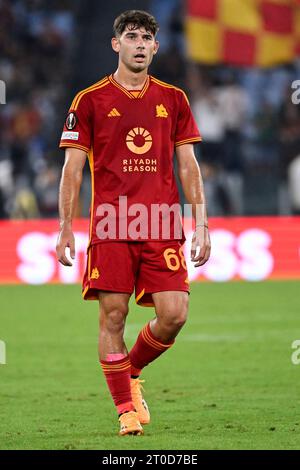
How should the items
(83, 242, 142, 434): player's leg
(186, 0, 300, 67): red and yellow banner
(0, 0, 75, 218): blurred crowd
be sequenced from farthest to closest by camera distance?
(0, 0, 75, 218): blurred crowd
(186, 0, 300, 67): red and yellow banner
(83, 242, 142, 434): player's leg

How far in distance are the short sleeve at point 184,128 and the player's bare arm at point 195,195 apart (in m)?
0.04

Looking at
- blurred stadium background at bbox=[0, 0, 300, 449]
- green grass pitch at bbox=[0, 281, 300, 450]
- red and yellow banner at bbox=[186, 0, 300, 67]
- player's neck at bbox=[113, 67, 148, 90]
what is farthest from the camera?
red and yellow banner at bbox=[186, 0, 300, 67]

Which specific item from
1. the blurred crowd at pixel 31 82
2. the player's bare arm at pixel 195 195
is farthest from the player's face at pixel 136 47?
the blurred crowd at pixel 31 82

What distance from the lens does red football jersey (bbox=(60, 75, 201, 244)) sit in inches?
265

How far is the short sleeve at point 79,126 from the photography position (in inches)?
265

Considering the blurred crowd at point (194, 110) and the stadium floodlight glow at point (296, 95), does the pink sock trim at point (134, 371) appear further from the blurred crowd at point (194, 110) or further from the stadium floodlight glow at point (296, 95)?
the stadium floodlight glow at point (296, 95)

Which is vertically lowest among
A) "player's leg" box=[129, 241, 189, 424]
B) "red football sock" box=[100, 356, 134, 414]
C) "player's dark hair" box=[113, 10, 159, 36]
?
"red football sock" box=[100, 356, 134, 414]

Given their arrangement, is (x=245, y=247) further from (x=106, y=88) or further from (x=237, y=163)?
(x=106, y=88)

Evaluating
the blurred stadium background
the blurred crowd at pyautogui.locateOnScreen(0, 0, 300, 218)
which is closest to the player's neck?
the blurred stadium background

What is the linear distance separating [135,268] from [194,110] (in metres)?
13.0

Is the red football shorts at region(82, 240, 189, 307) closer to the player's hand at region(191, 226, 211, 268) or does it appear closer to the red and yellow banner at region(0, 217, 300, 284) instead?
the player's hand at region(191, 226, 211, 268)

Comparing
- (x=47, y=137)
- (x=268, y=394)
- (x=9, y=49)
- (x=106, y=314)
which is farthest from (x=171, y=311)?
(x=9, y=49)

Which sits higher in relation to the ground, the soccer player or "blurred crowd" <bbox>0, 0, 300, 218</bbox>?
"blurred crowd" <bbox>0, 0, 300, 218</bbox>

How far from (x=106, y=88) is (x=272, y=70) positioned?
15462 millimetres
